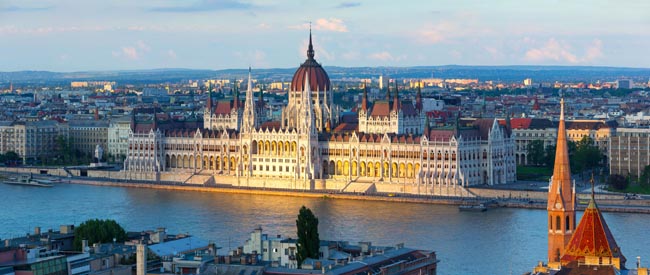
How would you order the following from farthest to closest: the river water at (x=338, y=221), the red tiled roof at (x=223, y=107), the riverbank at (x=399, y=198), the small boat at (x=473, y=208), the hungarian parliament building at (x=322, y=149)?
the red tiled roof at (x=223, y=107), the hungarian parliament building at (x=322, y=149), the small boat at (x=473, y=208), the riverbank at (x=399, y=198), the river water at (x=338, y=221)

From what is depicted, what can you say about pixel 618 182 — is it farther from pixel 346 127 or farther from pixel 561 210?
pixel 561 210

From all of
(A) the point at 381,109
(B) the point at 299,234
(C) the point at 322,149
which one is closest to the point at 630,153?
(A) the point at 381,109

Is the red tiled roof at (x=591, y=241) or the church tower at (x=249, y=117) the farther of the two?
the church tower at (x=249, y=117)

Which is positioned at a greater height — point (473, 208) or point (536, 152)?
point (536, 152)

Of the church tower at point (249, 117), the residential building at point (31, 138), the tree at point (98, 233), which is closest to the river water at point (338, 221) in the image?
the church tower at point (249, 117)

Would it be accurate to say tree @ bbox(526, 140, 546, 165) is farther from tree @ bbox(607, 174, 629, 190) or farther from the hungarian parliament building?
tree @ bbox(607, 174, 629, 190)

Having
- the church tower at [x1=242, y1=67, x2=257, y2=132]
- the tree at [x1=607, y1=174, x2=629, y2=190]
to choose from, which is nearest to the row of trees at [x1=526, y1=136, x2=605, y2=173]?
the tree at [x1=607, y1=174, x2=629, y2=190]

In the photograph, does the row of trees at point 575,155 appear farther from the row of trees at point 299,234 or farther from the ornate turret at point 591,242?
the ornate turret at point 591,242
